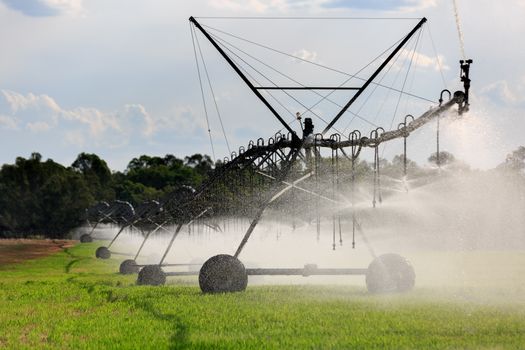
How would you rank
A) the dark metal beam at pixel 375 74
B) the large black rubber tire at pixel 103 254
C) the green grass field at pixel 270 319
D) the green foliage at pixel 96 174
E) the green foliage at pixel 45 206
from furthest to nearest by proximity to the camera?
the green foliage at pixel 96 174, the green foliage at pixel 45 206, the large black rubber tire at pixel 103 254, the dark metal beam at pixel 375 74, the green grass field at pixel 270 319

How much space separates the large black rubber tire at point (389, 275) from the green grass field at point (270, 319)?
28.8 inches

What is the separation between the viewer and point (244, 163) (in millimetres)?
27703

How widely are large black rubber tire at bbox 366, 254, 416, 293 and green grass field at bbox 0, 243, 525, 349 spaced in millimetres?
731

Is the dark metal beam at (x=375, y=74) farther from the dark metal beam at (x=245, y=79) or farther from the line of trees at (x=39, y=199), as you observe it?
the line of trees at (x=39, y=199)

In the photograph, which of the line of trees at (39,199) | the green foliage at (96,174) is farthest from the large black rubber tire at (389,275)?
the green foliage at (96,174)

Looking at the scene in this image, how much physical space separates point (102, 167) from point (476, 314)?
161m

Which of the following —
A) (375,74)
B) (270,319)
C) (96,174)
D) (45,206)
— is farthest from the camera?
(96,174)

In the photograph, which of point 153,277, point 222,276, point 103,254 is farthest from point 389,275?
point 103,254

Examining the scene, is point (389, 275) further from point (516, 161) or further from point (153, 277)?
point (516, 161)

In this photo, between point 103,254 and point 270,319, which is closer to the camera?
point 270,319

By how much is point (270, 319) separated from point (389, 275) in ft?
25.0

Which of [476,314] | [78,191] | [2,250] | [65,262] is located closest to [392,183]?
[65,262]

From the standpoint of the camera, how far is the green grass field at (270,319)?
48.8ft

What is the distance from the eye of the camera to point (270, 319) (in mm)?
17953
